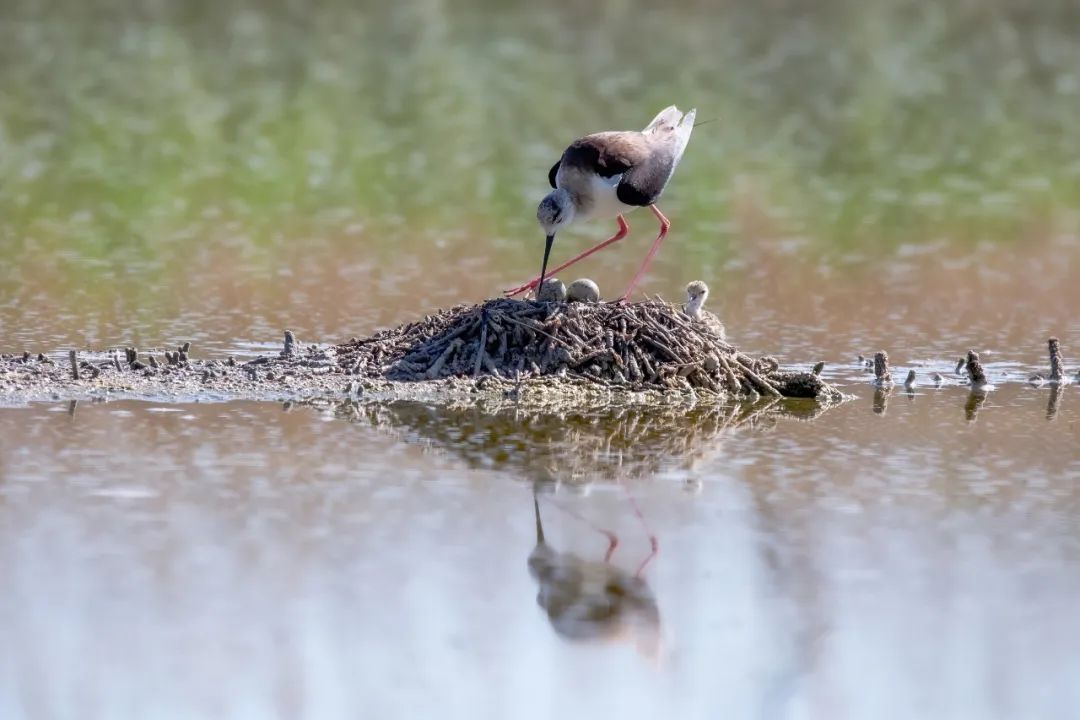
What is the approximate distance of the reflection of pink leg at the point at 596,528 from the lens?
7707mm

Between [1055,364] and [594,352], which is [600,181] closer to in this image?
[594,352]

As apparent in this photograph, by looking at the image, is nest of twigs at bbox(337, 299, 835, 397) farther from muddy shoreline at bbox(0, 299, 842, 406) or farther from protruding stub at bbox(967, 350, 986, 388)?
protruding stub at bbox(967, 350, 986, 388)

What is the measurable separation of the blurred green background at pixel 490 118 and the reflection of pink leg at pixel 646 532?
6.03 metres

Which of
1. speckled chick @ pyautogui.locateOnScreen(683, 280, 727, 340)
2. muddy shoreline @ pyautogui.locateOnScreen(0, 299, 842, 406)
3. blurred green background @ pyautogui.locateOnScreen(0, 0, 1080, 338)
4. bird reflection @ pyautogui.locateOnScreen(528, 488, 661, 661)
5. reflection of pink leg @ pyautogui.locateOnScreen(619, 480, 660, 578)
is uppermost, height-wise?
blurred green background @ pyautogui.locateOnScreen(0, 0, 1080, 338)

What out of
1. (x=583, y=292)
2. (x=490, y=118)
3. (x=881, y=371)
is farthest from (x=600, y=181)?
(x=490, y=118)

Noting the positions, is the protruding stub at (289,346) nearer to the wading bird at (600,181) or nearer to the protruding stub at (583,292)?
the wading bird at (600,181)

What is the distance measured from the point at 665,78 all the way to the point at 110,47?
25.8ft

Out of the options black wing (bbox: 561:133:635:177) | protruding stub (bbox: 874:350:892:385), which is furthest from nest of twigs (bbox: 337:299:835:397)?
black wing (bbox: 561:133:635:177)

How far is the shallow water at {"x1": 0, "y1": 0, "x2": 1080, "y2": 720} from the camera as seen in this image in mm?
6441

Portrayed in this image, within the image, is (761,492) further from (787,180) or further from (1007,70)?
(1007,70)

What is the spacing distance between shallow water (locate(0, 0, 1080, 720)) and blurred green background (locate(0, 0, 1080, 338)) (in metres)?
0.08

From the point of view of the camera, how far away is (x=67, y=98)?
21859mm

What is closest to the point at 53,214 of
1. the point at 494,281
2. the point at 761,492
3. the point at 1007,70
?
the point at 494,281

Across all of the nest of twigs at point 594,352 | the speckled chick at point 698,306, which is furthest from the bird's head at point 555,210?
the speckled chick at point 698,306
